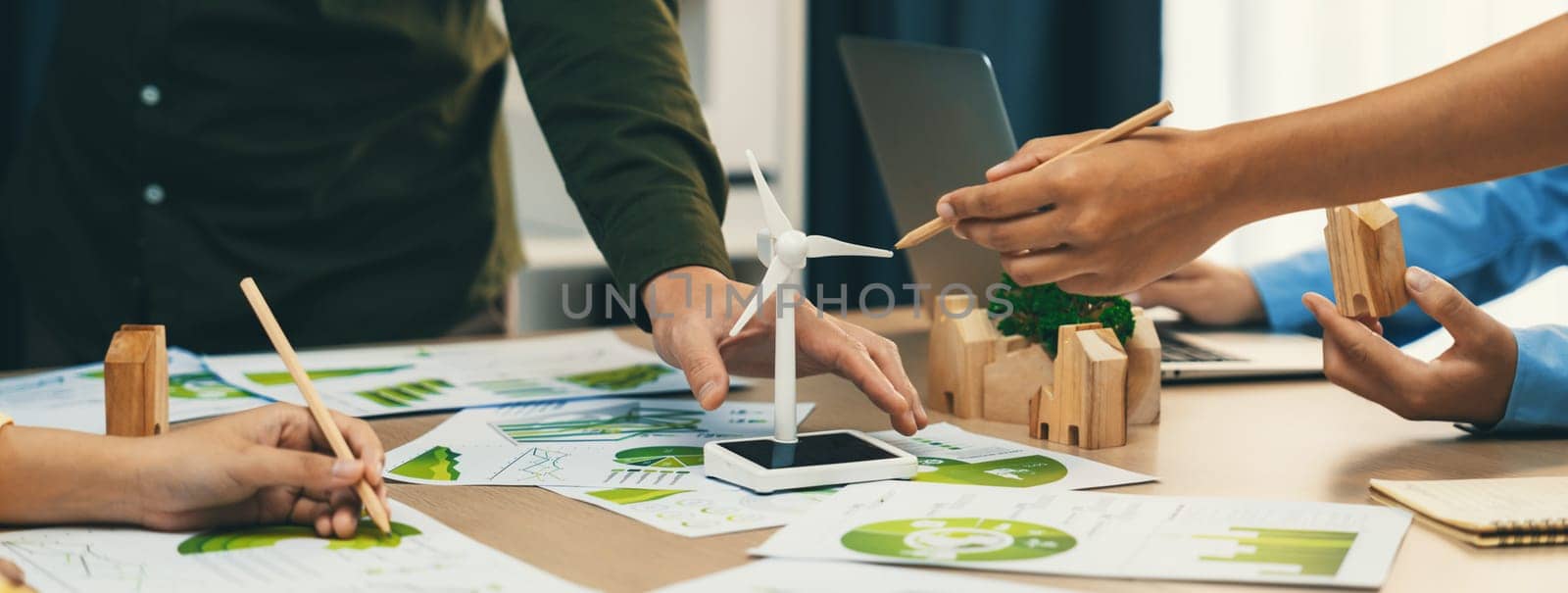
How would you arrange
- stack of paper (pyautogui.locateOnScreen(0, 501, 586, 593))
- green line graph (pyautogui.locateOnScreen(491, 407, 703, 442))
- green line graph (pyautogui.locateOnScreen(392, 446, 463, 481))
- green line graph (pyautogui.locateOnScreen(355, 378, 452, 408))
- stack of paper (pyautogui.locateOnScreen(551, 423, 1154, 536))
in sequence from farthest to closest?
green line graph (pyautogui.locateOnScreen(355, 378, 452, 408)), green line graph (pyautogui.locateOnScreen(491, 407, 703, 442)), green line graph (pyautogui.locateOnScreen(392, 446, 463, 481)), stack of paper (pyautogui.locateOnScreen(551, 423, 1154, 536)), stack of paper (pyautogui.locateOnScreen(0, 501, 586, 593))

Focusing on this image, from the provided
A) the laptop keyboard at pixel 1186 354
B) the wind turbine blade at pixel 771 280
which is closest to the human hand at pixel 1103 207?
the wind turbine blade at pixel 771 280

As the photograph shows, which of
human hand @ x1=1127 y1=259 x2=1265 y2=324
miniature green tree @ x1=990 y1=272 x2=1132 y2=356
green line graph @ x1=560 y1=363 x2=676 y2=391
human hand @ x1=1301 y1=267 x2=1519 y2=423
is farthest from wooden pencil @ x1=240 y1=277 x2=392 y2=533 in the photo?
human hand @ x1=1127 y1=259 x2=1265 y2=324

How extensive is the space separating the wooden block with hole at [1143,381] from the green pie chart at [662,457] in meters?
0.33

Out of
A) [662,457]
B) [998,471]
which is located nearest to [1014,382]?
[998,471]

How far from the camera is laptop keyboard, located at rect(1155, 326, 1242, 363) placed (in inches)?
47.5

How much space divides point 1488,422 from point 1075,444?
0.31 m

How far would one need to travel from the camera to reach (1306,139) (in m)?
0.79

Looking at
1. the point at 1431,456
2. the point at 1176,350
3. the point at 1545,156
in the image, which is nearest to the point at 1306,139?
the point at 1545,156

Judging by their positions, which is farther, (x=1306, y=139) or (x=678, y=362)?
(x=678, y=362)

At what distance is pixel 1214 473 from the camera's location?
850 mm

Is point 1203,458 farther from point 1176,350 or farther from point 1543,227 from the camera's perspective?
point 1543,227

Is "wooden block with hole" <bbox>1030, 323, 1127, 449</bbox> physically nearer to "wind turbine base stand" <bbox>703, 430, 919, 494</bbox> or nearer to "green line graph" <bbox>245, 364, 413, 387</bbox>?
"wind turbine base stand" <bbox>703, 430, 919, 494</bbox>

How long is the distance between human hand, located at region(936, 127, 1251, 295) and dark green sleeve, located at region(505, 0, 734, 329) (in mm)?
294

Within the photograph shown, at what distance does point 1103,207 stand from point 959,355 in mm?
252
